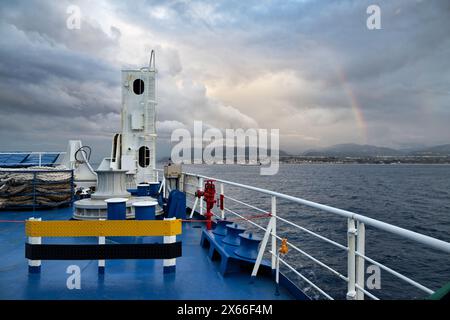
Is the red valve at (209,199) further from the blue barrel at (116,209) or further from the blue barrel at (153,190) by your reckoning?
the blue barrel at (153,190)

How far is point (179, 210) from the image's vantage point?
6.52 meters

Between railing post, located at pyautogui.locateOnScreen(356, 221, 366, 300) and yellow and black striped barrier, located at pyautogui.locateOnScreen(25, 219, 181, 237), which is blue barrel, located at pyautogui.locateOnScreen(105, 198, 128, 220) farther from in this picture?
railing post, located at pyautogui.locateOnScreen(356, 221, 366, 300)

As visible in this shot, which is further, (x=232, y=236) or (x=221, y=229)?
(x=221, y=229)

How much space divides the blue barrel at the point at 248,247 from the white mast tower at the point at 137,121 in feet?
22.2

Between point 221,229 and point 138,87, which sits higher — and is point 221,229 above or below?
below

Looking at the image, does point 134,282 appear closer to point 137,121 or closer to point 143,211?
point 143,211

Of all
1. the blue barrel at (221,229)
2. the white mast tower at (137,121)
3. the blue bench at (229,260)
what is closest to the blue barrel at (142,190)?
the white mast tower at (137,121)

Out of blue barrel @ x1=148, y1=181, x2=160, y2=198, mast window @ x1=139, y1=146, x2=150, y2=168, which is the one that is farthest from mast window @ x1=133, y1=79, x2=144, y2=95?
blue barrel @ x1=148, y1=181, x2=160, y2=198

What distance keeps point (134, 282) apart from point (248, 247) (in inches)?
54.4

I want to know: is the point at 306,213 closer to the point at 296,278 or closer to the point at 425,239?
the point at 296,278

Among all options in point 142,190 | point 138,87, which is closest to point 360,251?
point 142,190

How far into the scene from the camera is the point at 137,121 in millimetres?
10195

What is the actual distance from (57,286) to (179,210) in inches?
124
